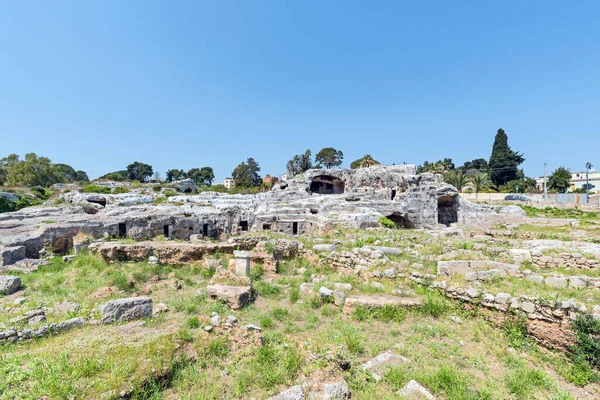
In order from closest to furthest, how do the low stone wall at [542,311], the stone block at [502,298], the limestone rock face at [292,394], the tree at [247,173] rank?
the limestone rock face at [292,394] → the low stone wall at [542,311] → the stone block at [502,298] → the tree at [247,173]

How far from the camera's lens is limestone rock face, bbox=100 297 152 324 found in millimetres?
5070

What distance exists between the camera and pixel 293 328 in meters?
5.37

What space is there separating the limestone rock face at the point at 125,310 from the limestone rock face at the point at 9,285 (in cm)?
358

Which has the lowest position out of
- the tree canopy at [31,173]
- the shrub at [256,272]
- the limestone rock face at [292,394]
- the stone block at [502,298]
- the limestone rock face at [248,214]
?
the limestone rock face at [292,394]

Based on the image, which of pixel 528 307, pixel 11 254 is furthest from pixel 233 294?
pixel 11 254

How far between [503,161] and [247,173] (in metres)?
58.1

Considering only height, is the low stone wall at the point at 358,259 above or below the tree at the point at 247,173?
below

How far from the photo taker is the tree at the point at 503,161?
5288 centimetres

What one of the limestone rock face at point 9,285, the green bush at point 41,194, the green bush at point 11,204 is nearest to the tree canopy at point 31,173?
the green bush at point 41,194

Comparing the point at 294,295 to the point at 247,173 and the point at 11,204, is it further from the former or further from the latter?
the point at 247,173

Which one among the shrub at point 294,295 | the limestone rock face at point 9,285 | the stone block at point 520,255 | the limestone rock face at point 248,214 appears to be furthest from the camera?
the limestone rock face at point 248,214

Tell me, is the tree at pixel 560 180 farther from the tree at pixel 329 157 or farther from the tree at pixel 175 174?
the tree at pixel 175 174

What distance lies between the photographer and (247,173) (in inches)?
2785

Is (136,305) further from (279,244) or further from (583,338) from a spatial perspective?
(583,338)
